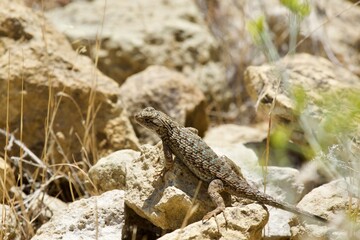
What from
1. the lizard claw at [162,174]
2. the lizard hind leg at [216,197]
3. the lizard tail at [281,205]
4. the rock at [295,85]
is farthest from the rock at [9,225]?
the rock at [295,85]

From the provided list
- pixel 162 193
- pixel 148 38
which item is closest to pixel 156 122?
pixel 162 193

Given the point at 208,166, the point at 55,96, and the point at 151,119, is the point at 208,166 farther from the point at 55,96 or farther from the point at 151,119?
the point at 55,96

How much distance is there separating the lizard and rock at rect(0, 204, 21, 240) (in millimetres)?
1326

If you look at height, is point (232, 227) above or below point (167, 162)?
below

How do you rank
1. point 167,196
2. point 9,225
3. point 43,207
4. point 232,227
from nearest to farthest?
point 232,227 < point 167,196 < point 9,225 < point 43,207

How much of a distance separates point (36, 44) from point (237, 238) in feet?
11.4

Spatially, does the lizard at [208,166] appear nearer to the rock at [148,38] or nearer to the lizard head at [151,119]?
the lizard head at [151,119]

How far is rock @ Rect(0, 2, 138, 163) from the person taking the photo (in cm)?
673

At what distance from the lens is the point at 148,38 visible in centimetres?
937

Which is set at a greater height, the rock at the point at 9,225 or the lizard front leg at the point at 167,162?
the lizard front leg at the point at 167,162

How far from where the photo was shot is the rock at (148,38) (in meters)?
9.16

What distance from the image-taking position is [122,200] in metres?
5.43

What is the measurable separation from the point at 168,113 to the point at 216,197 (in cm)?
288

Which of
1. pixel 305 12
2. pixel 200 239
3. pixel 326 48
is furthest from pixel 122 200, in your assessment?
pixel 326 48
